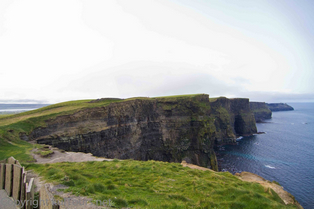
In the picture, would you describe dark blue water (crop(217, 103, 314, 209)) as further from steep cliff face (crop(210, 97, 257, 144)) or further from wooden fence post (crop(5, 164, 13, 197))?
wooden fence post (crop(5, 164, 13, 197))

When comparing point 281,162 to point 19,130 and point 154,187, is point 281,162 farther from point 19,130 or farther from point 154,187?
point 19,130

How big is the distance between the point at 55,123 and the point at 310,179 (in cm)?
6963

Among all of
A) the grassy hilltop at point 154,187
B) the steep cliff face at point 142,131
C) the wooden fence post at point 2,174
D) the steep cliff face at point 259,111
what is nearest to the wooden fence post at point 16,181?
the grassy hilltop at point 154,187

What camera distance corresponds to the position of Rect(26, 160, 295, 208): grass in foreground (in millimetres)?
8805

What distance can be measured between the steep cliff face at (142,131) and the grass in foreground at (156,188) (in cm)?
2099

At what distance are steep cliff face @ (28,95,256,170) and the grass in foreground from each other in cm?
2099

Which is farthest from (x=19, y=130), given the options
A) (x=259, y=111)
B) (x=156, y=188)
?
(x=259, y=111)

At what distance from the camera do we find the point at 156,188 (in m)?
11.6

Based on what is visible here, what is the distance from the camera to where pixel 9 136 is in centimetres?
Answer: 2173

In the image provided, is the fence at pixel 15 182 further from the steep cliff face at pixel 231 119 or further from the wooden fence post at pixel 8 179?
the steep cliff face at pixel 231 119

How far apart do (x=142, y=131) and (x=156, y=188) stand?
39.9 metres

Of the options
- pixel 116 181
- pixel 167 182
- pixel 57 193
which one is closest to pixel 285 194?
pixel 167 182

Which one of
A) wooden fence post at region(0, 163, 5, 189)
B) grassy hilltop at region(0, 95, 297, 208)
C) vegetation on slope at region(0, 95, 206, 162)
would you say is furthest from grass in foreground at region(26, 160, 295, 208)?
vegetation on slope at region(0, 95, 206, 162)

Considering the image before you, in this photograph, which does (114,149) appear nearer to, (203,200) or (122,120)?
(122,120)
